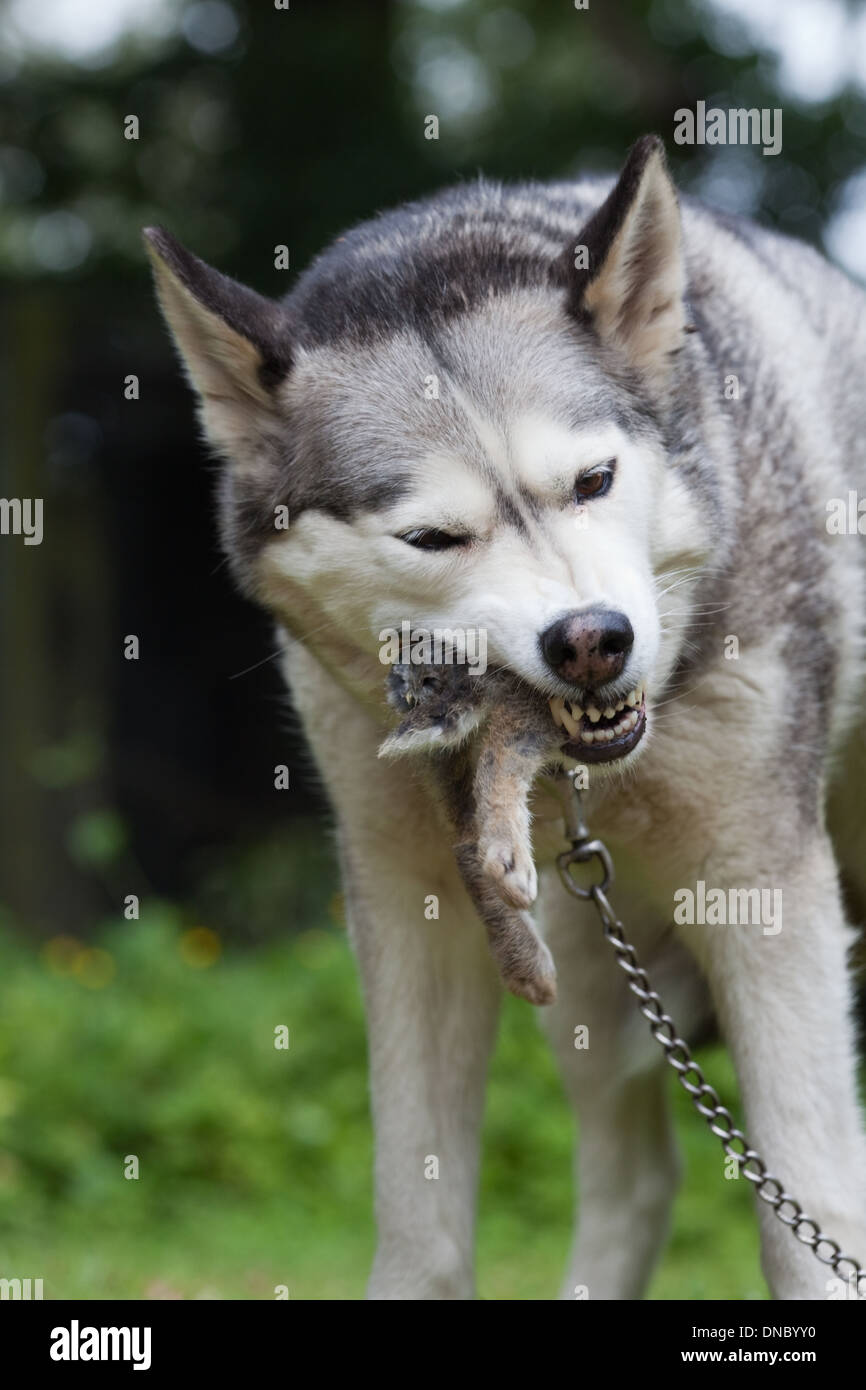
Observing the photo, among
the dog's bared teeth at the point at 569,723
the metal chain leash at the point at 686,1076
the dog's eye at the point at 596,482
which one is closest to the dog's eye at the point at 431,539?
the dog's eye at the point at 596,482

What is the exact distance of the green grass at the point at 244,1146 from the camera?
5504 mm

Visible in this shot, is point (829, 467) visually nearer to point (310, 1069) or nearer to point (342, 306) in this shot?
point (342, 306)

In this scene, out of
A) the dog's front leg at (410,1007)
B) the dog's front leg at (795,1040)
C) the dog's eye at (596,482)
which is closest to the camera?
the dog's eye at (596,482)

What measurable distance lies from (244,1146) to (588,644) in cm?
395

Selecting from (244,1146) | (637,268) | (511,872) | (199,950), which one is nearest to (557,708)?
(511,872)

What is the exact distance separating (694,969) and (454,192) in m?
1.98

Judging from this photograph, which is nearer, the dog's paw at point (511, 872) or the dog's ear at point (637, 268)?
the dog's paw at point (511, 872)

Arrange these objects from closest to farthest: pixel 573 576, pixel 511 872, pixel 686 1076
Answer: pixel 511 872 → pixel 573 576 → pixel 686 1076

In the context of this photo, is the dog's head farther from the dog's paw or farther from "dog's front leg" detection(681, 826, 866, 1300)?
"dog's front leg" detection(681, 826, 866, 1300)

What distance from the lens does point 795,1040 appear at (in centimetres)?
333

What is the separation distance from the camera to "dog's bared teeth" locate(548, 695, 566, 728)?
2.85 m

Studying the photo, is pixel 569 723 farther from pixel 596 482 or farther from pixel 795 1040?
pixel 795 1040

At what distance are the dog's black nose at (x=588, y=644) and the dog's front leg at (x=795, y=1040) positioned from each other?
0.79 metres

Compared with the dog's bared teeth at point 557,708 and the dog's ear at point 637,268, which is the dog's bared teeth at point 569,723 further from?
the dog's ear at point 637,268
